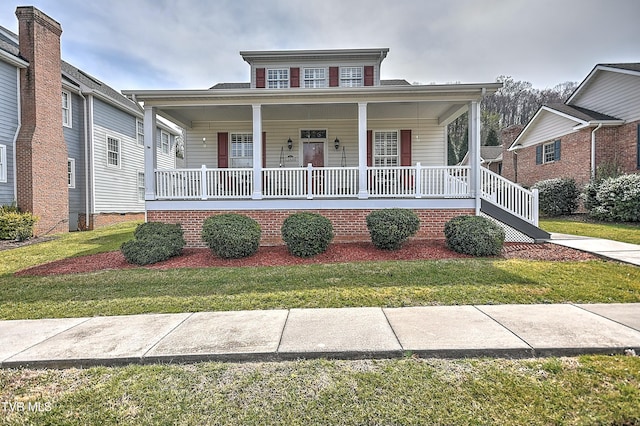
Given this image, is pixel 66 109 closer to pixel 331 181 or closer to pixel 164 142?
pixel 164 142

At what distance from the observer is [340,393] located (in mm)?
2447

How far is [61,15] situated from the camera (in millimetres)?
13312

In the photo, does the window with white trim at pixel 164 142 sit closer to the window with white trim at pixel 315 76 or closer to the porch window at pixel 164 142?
the porch window at pixel 164 142

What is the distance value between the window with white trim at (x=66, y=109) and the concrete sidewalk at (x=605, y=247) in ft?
62.5

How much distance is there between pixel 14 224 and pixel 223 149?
7461 mm

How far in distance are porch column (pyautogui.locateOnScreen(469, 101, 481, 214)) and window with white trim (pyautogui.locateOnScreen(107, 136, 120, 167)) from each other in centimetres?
1686

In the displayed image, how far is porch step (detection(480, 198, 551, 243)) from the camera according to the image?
854 cm

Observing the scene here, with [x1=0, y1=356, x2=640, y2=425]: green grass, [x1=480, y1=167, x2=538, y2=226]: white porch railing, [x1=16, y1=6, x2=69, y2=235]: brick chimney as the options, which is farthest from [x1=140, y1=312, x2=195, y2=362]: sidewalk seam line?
[x1=16, y1=6, x2=69, y2=235]: brick chimney

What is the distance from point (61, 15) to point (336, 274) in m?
16.3

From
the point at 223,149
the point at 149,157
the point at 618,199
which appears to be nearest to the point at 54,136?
the point at 223,149

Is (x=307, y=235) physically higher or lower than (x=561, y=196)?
lower

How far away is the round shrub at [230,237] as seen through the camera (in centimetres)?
734

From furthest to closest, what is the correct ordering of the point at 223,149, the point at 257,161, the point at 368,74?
the point at 368,74
the point at 223,149
the point at 257,161

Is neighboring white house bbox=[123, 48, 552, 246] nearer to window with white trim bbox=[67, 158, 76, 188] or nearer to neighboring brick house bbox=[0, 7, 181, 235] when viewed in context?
neighboring brick house bbox=[0, 7, 181, 235]
